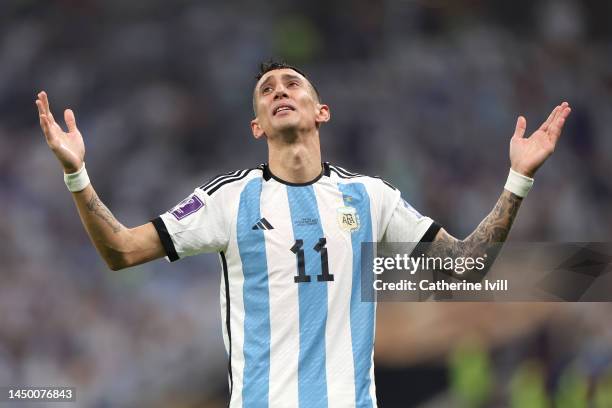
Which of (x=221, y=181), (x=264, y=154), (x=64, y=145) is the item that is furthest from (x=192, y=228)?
(x=264, y=154)

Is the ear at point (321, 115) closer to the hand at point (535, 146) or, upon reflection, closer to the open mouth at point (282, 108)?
the open mouth at point (282, 108)

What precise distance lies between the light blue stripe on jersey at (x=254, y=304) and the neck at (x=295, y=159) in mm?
196

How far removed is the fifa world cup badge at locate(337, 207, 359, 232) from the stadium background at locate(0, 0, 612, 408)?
183 inches

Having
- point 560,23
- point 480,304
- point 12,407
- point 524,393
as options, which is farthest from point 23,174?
point 560,23

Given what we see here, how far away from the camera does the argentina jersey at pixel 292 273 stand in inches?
142

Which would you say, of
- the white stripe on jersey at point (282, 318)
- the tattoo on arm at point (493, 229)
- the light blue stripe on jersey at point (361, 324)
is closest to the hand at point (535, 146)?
the tattoo on arm at point (493, 229)

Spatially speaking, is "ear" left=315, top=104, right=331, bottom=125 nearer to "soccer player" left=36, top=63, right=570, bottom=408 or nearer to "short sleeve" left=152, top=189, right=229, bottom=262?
"soccer player" left=36, top=63, right=570, bottom=408

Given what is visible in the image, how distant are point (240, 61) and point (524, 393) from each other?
15.1 ft

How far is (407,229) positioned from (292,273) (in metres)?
0.62

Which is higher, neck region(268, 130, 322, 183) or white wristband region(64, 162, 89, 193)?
neck region(268, 130, 322, 183)

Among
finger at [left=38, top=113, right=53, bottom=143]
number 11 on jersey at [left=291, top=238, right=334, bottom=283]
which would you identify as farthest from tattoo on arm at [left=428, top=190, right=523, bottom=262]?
finger at [left=38, top=113, right=53, bottom=143]

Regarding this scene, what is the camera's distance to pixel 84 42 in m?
9.71

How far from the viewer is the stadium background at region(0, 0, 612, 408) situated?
27.2 ft

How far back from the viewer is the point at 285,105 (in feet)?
13.5
